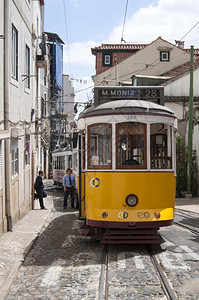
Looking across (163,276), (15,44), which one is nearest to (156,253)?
(163,276)

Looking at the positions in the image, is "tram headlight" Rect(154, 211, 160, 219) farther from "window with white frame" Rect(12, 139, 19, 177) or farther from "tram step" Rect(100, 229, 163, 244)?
"window with white frame" Rect(12, 139, 19, 177)

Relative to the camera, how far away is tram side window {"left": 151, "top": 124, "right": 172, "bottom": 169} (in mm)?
8281

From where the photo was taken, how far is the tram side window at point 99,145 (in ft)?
27.0

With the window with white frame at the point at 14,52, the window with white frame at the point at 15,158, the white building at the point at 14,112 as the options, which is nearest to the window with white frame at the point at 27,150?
the white building at the point at 14,112

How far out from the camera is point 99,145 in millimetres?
8328

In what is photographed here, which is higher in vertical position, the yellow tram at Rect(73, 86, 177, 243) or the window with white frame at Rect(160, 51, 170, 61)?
the window with white frame at Rect(160, 51, 170, 61)

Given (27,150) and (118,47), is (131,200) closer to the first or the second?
(27,150)

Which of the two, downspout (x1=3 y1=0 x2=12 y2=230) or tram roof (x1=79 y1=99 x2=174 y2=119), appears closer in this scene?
tram roof (x1=79 y1=99 x2=174 y2=119)

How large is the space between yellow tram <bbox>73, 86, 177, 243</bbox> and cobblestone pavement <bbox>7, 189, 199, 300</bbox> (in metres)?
0.52

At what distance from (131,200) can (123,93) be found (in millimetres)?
2646

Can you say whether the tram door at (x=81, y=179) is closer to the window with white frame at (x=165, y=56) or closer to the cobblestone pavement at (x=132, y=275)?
the cobblestone pavement at (x=132, y=275)

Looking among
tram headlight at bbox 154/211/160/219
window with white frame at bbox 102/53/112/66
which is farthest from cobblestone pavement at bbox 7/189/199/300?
window with white frame at bbox 102/53/112/66

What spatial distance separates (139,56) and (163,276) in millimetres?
28001

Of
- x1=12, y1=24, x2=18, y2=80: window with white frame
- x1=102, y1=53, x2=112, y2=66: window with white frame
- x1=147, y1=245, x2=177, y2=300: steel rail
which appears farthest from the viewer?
x1=102, y1=53, x2=112, y2=66: window with white frame
